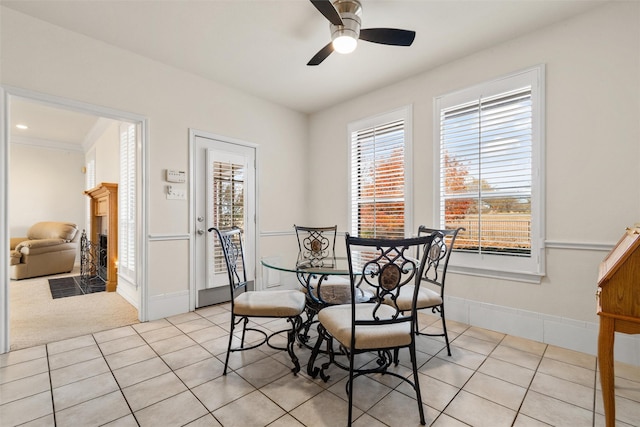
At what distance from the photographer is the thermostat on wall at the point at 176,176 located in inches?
127

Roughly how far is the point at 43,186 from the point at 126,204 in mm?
3896

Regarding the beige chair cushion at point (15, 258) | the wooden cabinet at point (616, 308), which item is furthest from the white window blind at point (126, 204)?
the wooden cabinet at point (616, 308)

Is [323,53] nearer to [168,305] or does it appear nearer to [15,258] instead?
[168,305]

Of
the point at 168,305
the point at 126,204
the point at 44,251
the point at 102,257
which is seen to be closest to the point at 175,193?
the point at 168,305

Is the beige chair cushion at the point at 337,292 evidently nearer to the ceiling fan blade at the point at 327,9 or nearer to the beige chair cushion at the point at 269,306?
the beige chair cushion at the point at 269,306

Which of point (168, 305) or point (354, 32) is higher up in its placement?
point (354, 32)

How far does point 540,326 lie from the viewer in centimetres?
254

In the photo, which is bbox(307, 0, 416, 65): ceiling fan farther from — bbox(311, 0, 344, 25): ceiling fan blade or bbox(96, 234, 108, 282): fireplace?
bbox(96, 234, 108, 282): fireplace

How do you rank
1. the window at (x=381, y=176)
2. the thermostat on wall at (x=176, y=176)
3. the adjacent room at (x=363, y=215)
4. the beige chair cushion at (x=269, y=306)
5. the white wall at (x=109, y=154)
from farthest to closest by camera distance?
the white wall at (x=109, y=154)
the window at (x=381, y=176)
the thermostat on wall at (x=176, y=176)
the beige chair cushion at (x=269, y=306)
the adjacent room at (x=363, y=215)

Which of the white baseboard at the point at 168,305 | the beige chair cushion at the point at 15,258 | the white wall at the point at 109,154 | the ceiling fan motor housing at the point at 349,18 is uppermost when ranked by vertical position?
the ceiling fan motor housing at the point at 349,18

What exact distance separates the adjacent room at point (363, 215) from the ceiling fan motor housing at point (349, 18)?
0.07 ft

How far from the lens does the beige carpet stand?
8.85 feet

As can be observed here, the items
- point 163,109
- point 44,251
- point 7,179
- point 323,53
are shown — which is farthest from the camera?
point 44,251

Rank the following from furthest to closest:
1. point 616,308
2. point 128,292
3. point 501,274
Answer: point 128,292 < point 501,274 < point 616,308
